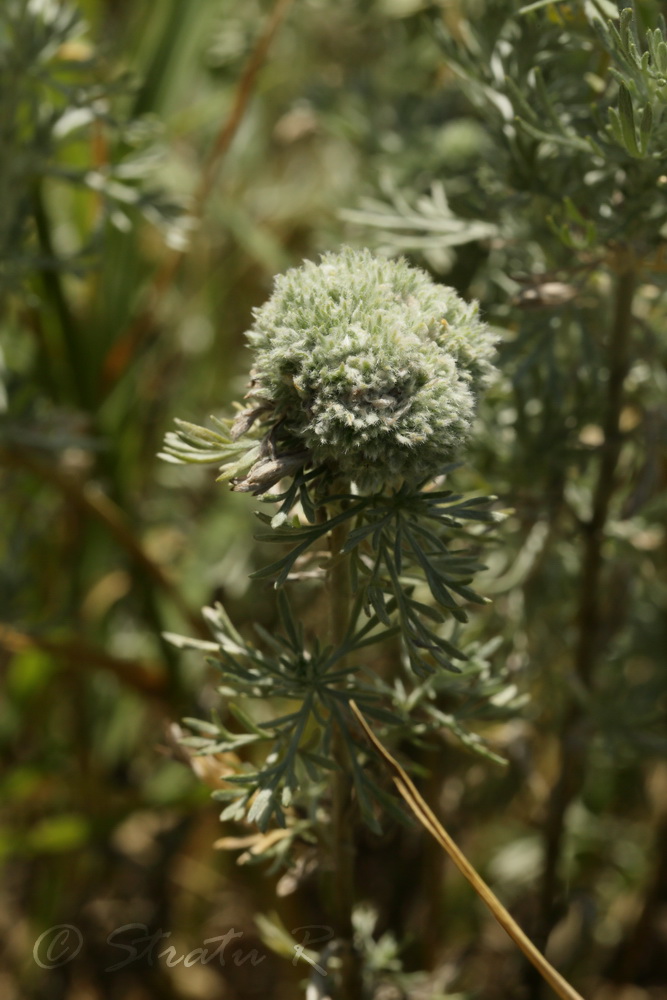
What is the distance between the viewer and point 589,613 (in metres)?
1.18

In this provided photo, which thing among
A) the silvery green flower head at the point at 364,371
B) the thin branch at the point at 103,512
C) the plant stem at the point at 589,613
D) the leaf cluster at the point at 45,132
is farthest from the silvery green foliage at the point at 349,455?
the thin branch at the point at 103,512

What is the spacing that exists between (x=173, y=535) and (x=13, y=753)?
0.50m

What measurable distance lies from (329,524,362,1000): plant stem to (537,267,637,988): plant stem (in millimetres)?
379

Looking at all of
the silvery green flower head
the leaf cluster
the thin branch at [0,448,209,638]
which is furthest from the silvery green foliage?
the thin branch at [0,448,209,638]

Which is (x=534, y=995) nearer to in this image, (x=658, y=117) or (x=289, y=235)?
(x=658, y=117)

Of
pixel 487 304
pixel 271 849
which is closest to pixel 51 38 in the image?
pixel 487 304

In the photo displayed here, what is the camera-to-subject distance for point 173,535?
1.83 m

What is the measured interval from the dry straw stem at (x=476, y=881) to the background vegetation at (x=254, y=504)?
0.19ft

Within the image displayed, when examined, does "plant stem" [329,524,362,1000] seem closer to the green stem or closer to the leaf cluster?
the leaf cluster

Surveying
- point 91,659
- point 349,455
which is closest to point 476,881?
point 349,455

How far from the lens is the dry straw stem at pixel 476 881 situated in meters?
0.80

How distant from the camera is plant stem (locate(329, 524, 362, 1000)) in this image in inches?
32.0

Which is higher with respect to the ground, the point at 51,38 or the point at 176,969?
the point at 51,38

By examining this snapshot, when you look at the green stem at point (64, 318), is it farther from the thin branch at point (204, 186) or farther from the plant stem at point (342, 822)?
the plant stem at point (342, 822)
